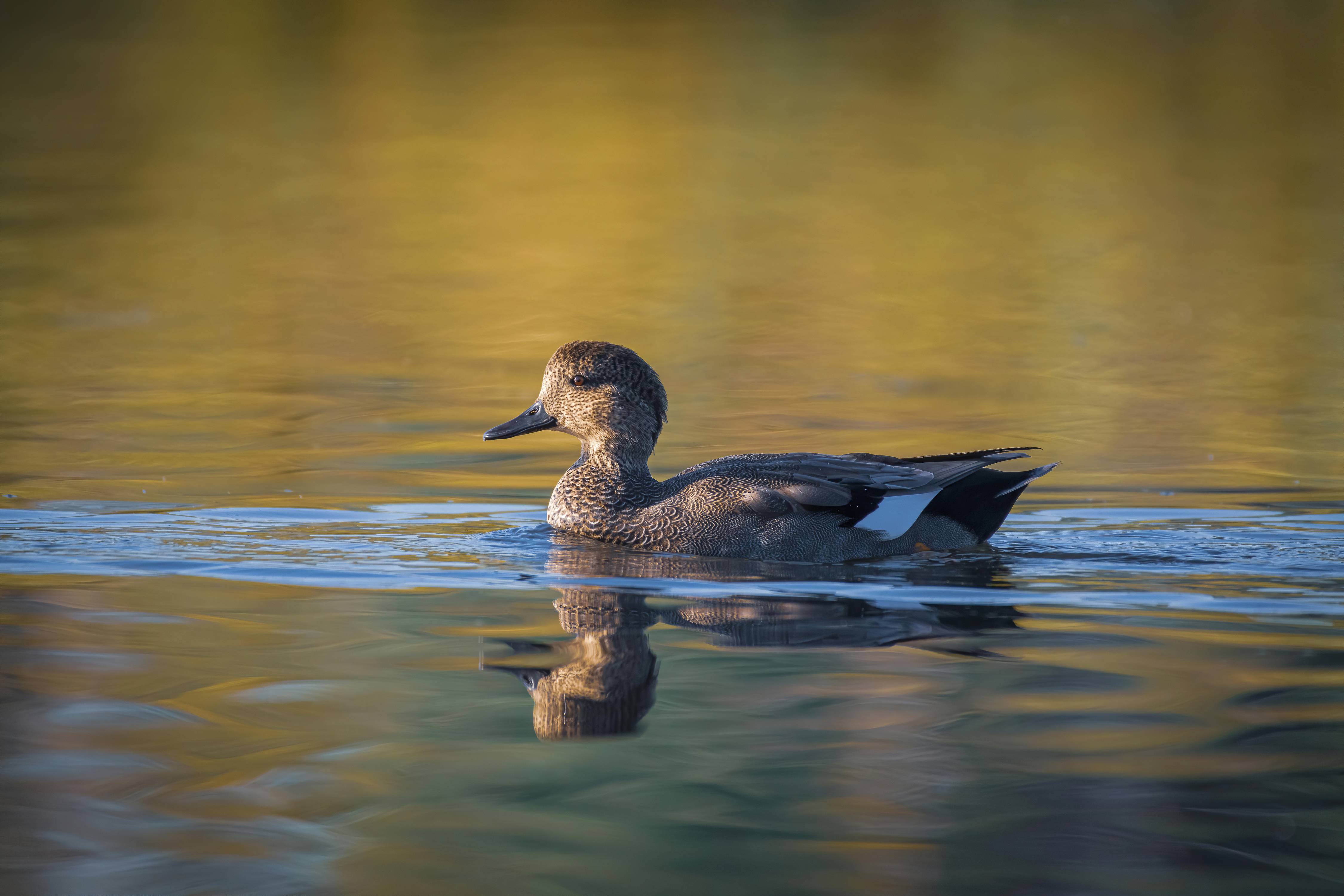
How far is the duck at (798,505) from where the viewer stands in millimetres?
6734

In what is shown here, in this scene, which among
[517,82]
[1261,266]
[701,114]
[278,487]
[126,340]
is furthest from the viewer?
[517,82]

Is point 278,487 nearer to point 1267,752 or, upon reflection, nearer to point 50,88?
point 1267,752

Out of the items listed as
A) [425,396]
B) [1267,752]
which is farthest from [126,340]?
[1267,752]

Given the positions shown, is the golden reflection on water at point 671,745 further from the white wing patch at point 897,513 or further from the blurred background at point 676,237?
the blurred background at point 676,237

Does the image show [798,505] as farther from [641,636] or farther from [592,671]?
[592,671]

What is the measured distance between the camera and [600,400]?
7.70 m

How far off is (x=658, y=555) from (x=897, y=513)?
3.21ft

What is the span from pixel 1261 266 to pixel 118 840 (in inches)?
532

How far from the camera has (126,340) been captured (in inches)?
502

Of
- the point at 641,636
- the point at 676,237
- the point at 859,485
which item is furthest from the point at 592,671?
the point at 676,237

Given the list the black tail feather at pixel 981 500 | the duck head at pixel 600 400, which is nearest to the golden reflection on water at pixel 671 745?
the black tail feather at pixel 981 500

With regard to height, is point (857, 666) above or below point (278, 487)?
below

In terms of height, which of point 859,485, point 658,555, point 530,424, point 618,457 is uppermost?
point 530,424

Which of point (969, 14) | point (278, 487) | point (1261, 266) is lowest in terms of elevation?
point (278, 487)
